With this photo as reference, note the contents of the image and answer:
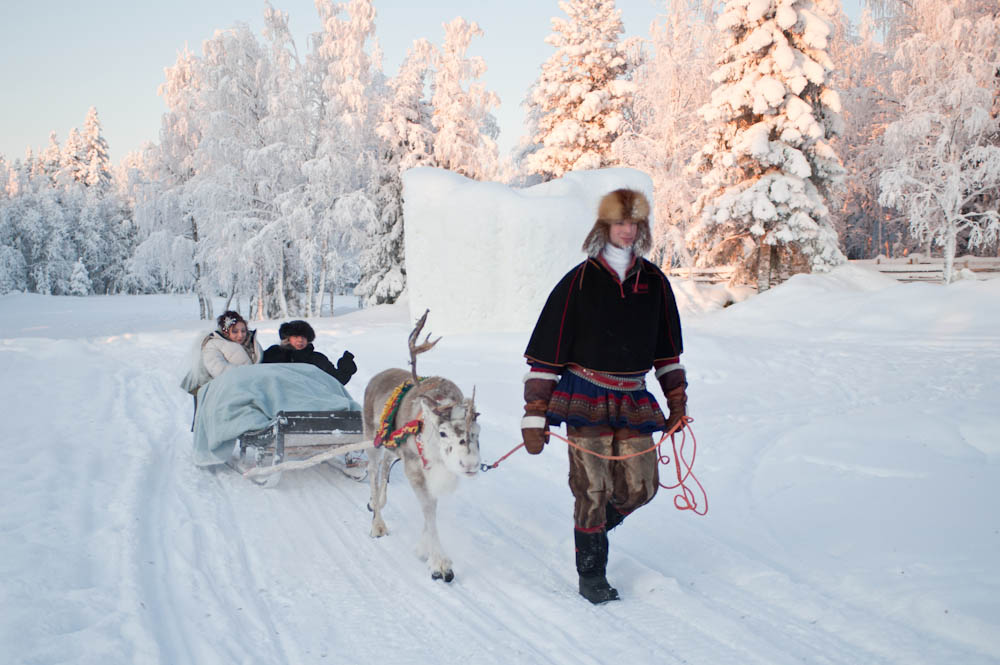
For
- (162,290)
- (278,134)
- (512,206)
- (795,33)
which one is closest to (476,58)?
(278,134)

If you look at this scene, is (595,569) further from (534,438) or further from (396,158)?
(396,158)

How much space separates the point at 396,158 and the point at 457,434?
26.3 metres

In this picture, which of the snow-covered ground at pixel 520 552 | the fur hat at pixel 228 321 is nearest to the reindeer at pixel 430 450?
the snow-covered ground at pixel 520 552

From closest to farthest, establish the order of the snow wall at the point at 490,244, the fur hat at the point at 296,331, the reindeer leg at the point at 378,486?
the reindeer leg at the point at 378,486
the fur hat at the point at 296,331
the snow wall at the point at 490,244

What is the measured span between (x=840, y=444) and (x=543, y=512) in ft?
10.8

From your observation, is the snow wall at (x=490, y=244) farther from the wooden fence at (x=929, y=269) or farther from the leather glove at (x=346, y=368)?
the wooden fence at (x=929, y=269)

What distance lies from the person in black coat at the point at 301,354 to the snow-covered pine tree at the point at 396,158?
1947cm

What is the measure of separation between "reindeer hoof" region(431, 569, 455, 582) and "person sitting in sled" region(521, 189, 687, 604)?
80 cm

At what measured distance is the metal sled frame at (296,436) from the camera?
5473mm

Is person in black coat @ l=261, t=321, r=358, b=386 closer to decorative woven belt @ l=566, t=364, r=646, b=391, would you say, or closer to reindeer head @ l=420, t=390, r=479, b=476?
reindeer head @ l=420, t=390, r=479, b=476

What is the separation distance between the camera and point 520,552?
14.5ft

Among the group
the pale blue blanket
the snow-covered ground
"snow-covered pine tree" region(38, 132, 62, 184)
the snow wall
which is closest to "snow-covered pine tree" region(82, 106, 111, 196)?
"snow-covered pine tree" region(38, 132, 62, 184)

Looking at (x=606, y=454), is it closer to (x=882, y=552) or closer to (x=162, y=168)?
(x=882, y=552)

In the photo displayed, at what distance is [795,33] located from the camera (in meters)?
20.1
